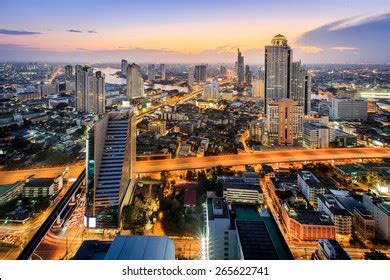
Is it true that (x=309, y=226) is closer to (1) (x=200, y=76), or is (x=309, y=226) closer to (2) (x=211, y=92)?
(2) (x=211, y=92)

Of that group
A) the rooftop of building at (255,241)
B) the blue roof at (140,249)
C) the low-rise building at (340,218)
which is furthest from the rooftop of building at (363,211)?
the blue roof at (140,249)

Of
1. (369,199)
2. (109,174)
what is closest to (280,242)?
(369,199)

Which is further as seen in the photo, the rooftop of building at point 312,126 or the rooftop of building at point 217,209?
the rooftop of building at point 312,126

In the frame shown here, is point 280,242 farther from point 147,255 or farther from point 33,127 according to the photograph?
point 33,127

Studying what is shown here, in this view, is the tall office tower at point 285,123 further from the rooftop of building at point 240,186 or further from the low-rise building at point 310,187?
the rooftop of building at point 240,186

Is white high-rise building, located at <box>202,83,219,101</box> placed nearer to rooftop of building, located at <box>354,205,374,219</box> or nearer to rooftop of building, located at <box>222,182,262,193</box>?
rooftop of building, located at <box>222,182,262,193</box>

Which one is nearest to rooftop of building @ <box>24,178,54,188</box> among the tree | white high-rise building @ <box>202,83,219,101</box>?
the tree
